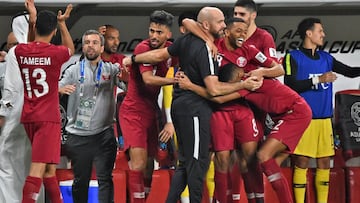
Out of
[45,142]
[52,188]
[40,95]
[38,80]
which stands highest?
[38,80]

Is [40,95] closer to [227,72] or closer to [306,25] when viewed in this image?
[227,72]

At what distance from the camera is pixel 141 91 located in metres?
9.45

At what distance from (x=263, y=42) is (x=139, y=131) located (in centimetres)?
136

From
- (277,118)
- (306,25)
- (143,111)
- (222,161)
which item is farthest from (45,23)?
(306,25)

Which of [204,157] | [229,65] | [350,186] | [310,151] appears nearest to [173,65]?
[229,65]

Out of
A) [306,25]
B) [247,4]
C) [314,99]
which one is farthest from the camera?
[306,25]

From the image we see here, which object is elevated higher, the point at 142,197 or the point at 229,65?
the point at 229,65

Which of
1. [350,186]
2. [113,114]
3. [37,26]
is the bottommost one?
[350,186]

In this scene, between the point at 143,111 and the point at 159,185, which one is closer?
the point at 143,111

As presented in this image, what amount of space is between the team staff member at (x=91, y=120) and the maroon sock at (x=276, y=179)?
1.44 metres

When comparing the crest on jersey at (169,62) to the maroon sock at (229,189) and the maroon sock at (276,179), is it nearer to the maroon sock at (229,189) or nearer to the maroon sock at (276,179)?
the maroon sock at (229,189)

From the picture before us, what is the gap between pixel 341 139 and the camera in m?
10.9

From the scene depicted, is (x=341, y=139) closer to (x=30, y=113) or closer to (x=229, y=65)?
(x=229, y=65)

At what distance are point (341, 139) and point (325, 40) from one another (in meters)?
1.15
